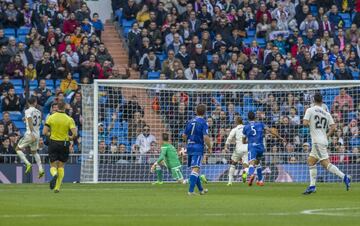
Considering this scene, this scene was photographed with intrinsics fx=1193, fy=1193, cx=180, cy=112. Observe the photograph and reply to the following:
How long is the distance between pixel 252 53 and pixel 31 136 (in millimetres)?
9978

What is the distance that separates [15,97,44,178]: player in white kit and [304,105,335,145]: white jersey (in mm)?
8626

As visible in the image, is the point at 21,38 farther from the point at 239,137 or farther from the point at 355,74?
the point at 355,74

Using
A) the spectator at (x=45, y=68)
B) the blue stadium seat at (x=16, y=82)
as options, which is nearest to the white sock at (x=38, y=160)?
the blue stadium seat at (x=16, y=82)

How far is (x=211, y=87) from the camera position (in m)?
34.8

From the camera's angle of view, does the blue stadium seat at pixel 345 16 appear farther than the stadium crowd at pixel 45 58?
Yes

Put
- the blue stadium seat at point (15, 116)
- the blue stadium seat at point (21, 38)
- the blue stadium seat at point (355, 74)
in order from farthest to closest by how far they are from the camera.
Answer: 1. the blue stadium seat at point (355, 74)
2. the blue stadium seat at point (21, 38)
3. the blue stadium seat at point (15, 116)

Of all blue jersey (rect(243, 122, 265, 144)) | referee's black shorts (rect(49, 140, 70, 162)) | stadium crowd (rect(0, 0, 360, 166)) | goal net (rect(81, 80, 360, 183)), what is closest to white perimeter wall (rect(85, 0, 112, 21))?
stadium crowd (rect(0, 0, 360, 166))

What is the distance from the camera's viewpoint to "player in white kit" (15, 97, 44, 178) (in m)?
31.4

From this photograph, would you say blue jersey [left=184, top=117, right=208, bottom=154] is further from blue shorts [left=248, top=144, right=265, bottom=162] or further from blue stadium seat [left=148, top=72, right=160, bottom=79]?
blue stadium seat [left=148, top=72, right=160, bottom=79]

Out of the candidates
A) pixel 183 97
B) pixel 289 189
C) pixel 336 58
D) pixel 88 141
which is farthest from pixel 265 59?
pixel 289 189

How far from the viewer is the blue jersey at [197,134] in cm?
2448

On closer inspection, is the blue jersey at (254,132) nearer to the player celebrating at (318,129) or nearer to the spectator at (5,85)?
the player celebrating at (318,129)

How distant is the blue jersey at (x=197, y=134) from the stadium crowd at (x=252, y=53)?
366 inches

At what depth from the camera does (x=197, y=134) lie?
80.5 ft
